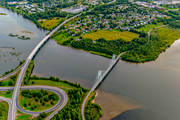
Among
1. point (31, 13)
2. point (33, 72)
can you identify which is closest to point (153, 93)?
point (33, 72)

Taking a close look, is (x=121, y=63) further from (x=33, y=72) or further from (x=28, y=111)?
(x=28, y=111)

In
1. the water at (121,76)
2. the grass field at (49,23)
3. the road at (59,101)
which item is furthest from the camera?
the grass field at (49,23)

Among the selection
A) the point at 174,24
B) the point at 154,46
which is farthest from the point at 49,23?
the point at 174,24

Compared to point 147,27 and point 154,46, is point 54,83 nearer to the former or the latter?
point 154,46

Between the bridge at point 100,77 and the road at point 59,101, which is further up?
the bridge at point 100,77

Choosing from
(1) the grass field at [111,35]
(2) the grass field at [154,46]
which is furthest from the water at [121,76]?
(1) the grass field at [111,35]

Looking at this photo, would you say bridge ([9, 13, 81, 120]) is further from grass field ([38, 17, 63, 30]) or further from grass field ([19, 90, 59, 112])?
grass field ([38, 17, 63, 30])

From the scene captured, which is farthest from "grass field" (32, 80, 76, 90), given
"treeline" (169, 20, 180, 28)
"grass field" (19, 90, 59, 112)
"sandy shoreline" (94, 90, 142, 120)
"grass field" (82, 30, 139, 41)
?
"treeline" (169, 20, 180, 28)

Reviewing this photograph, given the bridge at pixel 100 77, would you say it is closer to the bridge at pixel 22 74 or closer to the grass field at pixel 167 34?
the bridge at pixel 22 74
